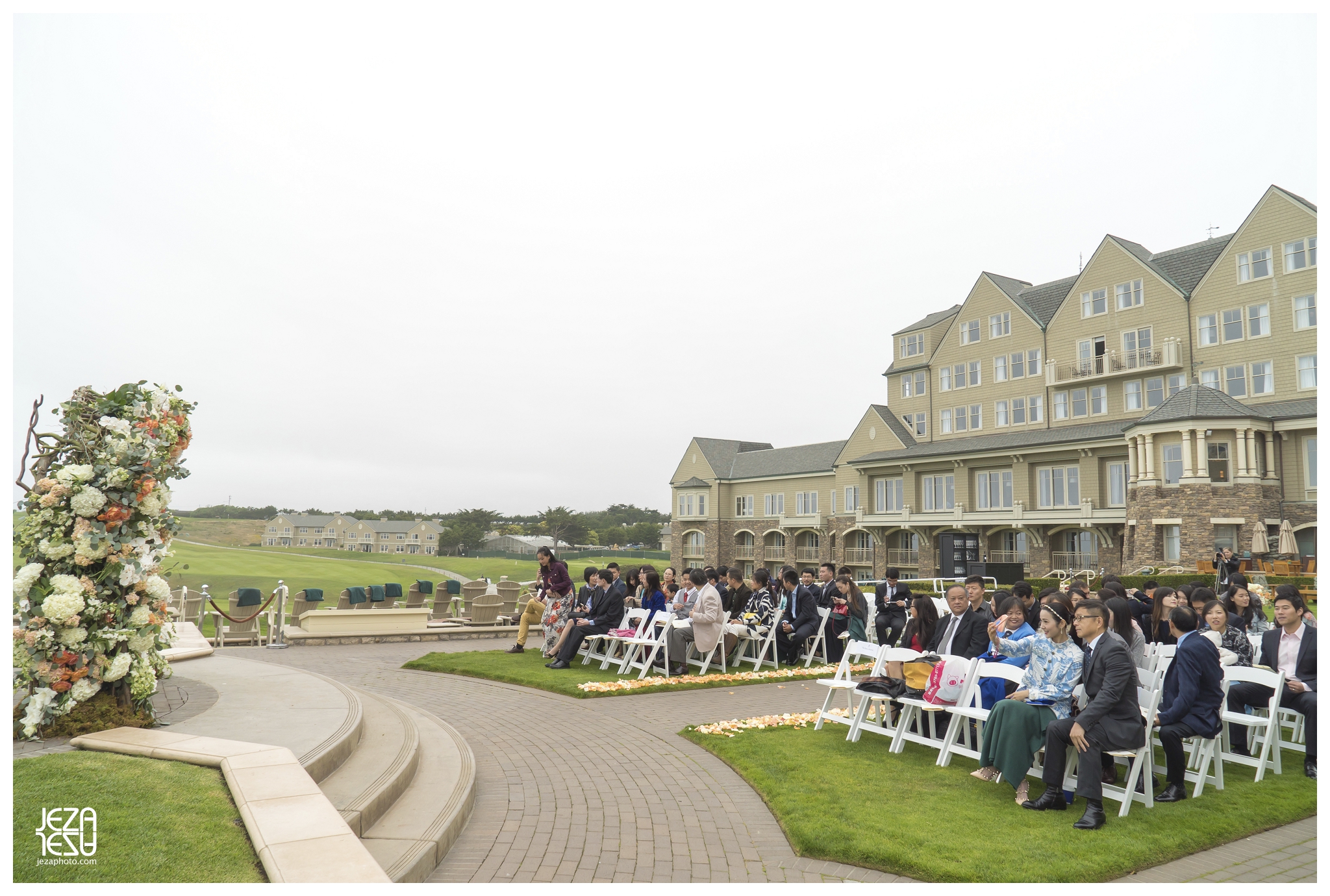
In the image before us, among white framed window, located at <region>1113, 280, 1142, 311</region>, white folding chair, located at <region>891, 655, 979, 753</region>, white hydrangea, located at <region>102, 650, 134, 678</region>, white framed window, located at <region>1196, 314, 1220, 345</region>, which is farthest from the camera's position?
white framed window, located at <region>1113, 280, 1142, 311</region>

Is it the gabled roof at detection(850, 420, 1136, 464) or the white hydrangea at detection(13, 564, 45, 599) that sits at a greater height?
the gabled roof at detection(850, 420, 1136, 464)

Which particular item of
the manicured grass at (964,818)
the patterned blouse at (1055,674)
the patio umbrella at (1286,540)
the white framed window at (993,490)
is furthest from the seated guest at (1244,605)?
the white framed window at (993,490)

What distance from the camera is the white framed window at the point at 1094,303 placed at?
39.6 meters

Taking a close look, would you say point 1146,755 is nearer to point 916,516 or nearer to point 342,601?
point 342,601

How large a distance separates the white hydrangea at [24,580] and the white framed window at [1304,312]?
40985 mm

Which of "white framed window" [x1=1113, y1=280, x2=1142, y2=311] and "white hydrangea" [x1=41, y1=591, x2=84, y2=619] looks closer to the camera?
"white hydrangea" [x1=41, y1=591, x2=84, y2=619]

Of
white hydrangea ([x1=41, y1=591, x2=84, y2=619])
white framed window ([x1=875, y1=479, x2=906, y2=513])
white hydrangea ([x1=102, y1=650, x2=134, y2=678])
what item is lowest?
white hydrangea ([x1=102, y1=650, x2=134, y2=678])

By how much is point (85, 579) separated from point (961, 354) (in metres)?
45.2

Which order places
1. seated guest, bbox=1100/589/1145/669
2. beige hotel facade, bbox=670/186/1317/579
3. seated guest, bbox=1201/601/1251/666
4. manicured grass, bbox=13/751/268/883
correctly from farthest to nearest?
beige hotel facade, bbox=670/186/1317/579 < seated guest, bbox=1201/601/1251/666 < seated guest, bbox=1100/589/1145/669 < manicured grass, bbox=13/751/268/883

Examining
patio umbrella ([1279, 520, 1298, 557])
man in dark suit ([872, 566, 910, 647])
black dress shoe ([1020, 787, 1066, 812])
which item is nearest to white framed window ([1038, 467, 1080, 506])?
patio umbrella ([1279, 520, 1298, 557])

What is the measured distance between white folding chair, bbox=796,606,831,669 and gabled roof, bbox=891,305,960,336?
37270 millimetres

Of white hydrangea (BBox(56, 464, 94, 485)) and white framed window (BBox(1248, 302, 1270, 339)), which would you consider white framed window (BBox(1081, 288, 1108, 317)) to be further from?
white hydrangea (BBox(56, 464, 94, 485))

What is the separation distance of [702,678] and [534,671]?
9.45 feet

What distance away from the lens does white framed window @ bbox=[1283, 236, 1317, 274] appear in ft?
107
